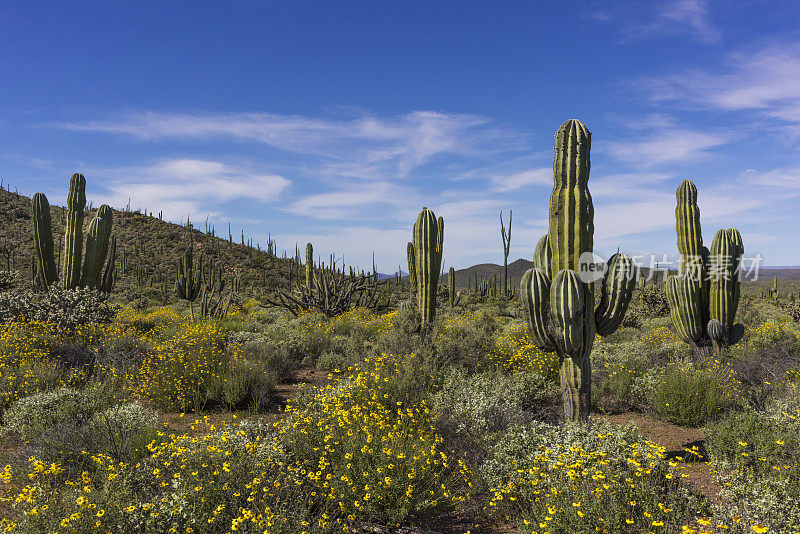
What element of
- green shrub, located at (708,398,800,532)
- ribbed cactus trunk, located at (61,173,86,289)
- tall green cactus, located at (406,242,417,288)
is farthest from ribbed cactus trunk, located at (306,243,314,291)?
green shrub, located at (708,398,800,532)

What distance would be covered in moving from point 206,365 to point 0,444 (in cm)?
311

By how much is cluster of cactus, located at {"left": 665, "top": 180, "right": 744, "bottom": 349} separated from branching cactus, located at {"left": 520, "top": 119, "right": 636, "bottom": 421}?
427 centimetres

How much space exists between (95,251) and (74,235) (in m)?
0.81

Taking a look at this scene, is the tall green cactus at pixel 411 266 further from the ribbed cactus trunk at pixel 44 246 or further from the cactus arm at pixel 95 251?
the ribbed cactus trunk at pixel 44 246

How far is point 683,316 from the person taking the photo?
10148 mm

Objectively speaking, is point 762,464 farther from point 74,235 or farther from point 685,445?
point 74,235

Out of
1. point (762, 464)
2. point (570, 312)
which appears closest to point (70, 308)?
point (570, 312)

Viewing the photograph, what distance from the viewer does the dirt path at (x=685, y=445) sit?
526 centimetres

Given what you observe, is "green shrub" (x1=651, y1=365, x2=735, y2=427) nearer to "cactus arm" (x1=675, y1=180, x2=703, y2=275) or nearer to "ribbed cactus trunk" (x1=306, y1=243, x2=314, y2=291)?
"cactus arm" (x1=675, y1=180, x2=703, y2=275)

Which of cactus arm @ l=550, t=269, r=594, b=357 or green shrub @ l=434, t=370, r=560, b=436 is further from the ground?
cactus arm @ l=550, t=269, r=594, b=357

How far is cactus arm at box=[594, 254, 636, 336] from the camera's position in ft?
21.6

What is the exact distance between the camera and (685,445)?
683 cm

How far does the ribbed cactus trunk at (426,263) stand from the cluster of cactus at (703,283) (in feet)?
17.4

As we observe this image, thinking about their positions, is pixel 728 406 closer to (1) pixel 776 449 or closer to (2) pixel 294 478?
(1) pixel 776 449
